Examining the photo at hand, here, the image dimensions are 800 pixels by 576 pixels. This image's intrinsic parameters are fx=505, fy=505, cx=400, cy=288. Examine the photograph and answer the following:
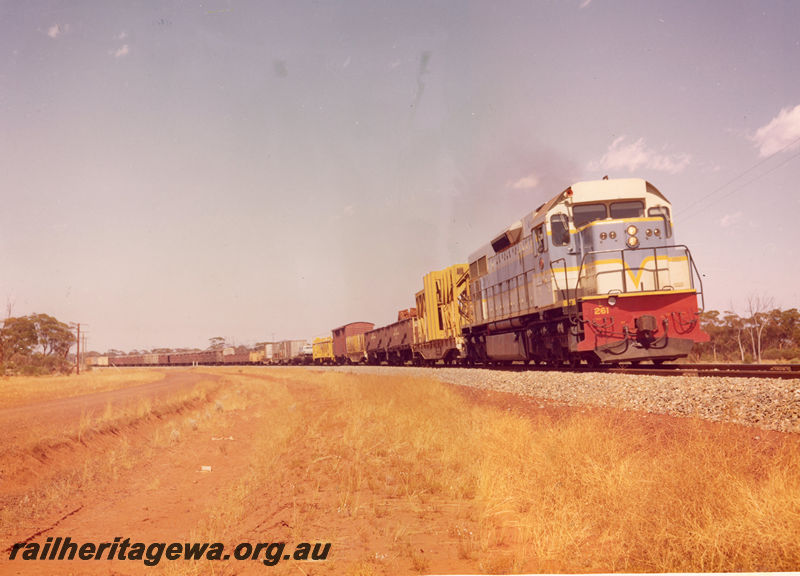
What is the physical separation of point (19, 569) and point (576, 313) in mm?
11589

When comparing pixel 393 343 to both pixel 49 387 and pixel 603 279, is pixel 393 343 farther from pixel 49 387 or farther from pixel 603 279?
pixel 603 279

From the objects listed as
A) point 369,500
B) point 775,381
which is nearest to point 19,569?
point 369,500

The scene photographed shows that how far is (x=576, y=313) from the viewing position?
42.1 feet

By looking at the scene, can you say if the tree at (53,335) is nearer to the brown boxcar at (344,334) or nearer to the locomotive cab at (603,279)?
the brown boxcar at (344,334)

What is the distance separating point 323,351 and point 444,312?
3423 cm

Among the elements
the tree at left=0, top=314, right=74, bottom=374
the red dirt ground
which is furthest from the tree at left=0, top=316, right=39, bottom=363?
the red dirt ground

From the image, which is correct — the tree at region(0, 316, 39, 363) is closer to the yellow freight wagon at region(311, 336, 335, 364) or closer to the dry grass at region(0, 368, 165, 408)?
the dry grass at region(0, 368, 165, 408)

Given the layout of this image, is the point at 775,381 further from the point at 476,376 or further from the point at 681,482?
the point at 476,376

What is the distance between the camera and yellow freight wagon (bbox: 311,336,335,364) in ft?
183

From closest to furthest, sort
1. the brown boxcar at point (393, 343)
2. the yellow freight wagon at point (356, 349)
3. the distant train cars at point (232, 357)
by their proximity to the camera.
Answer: the brown boxcar at point (393, 343) < the yellow freight wagon at point (356, 349) < the distant train cars at point (232, 357)

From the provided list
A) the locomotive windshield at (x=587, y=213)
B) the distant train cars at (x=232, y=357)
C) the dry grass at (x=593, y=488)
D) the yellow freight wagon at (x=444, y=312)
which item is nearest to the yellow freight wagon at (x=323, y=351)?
the distant train cars at (x=232, y=357)

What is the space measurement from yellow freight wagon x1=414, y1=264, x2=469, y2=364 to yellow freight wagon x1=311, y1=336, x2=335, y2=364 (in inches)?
1088

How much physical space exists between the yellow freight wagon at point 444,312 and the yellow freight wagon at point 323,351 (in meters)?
27.6

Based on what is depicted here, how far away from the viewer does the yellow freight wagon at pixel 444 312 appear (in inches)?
935
